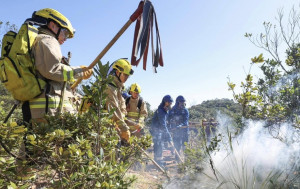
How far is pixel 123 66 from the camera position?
A: 3656 millimetres

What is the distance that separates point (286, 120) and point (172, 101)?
4.29m

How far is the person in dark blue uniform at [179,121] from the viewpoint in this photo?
754 cm

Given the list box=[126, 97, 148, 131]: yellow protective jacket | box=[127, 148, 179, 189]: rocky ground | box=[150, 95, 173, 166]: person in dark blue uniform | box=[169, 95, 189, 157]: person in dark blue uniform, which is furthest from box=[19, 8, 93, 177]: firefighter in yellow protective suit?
box=[169, 95, 189, 157]: person in dark blue uniform

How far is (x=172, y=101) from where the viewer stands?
7.22m

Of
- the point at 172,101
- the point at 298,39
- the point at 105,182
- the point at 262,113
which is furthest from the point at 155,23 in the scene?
the point at 172,101

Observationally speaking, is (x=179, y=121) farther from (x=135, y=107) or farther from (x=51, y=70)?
(x=51, y=70)

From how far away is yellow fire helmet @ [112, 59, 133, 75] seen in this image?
3.61m

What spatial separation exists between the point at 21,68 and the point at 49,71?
257 millimetres

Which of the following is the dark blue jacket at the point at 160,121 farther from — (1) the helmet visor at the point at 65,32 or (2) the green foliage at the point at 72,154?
(2) the green foliage at the point at 72,154

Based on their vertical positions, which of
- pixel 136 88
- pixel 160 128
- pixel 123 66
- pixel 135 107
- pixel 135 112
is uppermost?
pixel 123 66

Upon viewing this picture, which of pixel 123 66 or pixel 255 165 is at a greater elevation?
pixel 123 66

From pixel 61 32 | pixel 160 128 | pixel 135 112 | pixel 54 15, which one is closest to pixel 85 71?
pixel 61 32

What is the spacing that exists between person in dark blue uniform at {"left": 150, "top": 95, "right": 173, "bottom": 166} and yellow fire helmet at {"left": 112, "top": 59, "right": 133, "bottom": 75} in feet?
11.1

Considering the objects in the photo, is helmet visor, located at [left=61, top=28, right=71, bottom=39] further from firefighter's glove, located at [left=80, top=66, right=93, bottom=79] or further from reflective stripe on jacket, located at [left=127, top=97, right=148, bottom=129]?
reflective stripe on jacket, located at [left=127, top=97, right=148, bottom=129]
